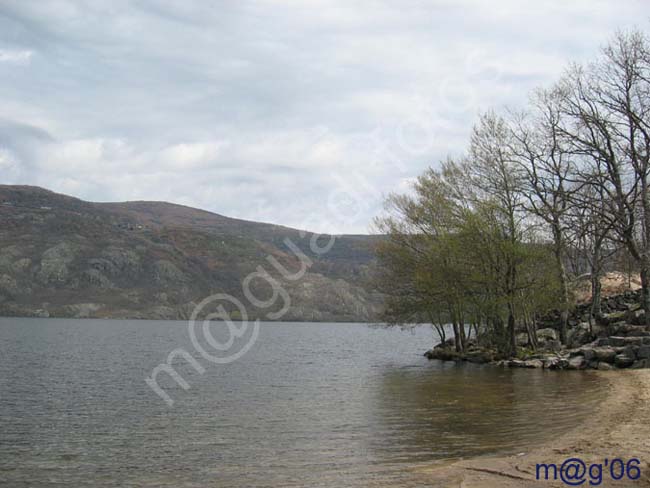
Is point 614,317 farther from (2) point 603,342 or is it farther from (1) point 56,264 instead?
(1) point 56,264

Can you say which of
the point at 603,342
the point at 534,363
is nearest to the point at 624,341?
the point at 603,342

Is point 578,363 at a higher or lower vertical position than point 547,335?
lower

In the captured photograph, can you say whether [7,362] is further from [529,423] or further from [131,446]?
[529,423]

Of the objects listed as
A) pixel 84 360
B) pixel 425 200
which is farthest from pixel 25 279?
pixel 425 200

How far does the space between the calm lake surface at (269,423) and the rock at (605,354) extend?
125 inches

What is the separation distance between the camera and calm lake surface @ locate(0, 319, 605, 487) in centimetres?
1401

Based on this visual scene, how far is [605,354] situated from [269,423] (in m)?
21.1

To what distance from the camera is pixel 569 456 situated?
42.6 ft

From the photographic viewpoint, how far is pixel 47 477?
13.7m

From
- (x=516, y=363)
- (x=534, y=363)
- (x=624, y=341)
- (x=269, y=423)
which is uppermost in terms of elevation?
(x=624, y=341)

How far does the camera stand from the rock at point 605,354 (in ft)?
107

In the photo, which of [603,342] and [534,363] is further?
[534,363]

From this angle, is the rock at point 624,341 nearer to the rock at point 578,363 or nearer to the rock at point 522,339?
the rock at point 578,363

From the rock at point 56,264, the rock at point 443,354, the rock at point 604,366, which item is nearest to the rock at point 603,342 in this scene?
the rock at point 604,366
